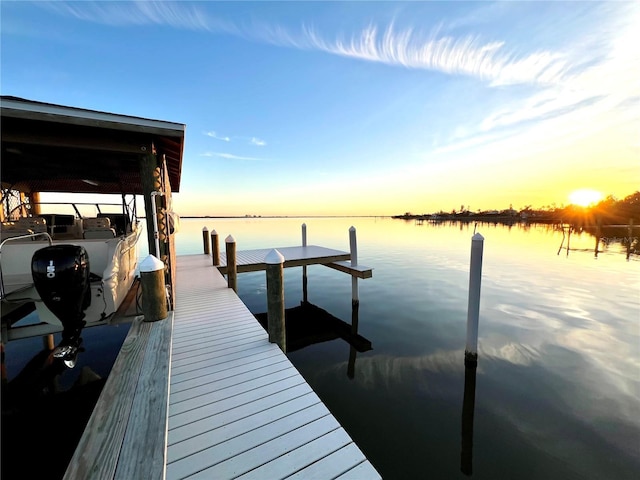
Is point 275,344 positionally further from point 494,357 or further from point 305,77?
point 305,77

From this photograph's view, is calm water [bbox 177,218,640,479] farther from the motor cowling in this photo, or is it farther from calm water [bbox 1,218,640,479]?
the motor cowling

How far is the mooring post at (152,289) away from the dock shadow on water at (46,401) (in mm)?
1002

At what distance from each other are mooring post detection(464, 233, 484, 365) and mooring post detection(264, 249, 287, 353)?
3948 millimetres

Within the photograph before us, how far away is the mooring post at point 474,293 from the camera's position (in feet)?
17.5

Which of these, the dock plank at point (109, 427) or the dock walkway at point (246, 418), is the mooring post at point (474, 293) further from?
the dock plank at point (109, 427)

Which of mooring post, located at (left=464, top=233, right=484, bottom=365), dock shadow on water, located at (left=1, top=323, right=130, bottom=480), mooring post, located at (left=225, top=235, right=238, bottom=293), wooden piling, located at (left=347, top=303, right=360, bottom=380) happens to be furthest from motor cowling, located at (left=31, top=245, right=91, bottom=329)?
mooring post, located at (left=464, top=233, right=484, bottom=365)

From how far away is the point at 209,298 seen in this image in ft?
20.5

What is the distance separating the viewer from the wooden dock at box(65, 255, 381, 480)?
1.88m

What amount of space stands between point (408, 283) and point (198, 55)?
13.8 meters

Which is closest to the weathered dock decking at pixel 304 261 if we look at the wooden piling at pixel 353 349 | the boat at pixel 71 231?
the wooden piling at pixel 353 349

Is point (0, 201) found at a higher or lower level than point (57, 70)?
lower

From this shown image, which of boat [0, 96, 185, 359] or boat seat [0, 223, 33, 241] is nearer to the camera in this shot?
boat [0, 96, 185, 359]

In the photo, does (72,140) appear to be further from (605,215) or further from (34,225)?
(605,215)

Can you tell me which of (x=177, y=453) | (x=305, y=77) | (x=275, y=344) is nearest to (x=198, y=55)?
(x=305, y=77)
